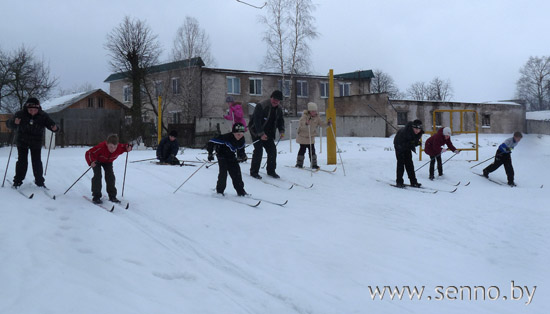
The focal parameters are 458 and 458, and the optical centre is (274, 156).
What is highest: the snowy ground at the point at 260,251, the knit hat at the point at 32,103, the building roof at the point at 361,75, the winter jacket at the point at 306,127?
the building roof at the point at 361,75

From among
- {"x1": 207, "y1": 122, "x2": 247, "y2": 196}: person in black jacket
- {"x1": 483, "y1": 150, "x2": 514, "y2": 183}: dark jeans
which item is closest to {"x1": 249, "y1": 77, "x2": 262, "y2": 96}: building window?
{"x1": 483, "y1": 150, "x2": 514, "y2": 183}: dark jeans

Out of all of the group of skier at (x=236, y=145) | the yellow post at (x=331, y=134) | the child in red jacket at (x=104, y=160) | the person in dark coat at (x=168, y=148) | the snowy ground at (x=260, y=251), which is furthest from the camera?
the yellow post at (x=331, y=134)

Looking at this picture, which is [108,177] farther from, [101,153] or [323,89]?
[323,89]

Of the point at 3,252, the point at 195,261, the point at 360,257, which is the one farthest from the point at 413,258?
the point at 3,252

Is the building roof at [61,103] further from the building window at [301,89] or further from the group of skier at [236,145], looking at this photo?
the group of skier at [236,145]

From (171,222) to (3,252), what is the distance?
211 cm

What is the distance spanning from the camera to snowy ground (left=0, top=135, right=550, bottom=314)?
11.8 ft

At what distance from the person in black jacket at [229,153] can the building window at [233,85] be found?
28500 mm

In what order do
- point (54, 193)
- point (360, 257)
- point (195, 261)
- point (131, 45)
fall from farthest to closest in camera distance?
point (131, 45)
point (54, 193)
point (360, 257)
point (195, 261)

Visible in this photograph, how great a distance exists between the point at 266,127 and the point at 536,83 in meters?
57.6

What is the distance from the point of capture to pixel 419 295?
418 cm

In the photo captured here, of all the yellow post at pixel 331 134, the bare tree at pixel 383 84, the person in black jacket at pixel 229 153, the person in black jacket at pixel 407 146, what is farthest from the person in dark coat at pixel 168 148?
the bare tree at pixel 383 84

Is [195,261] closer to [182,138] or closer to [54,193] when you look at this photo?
[54,193]

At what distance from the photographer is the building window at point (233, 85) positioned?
3550cm
